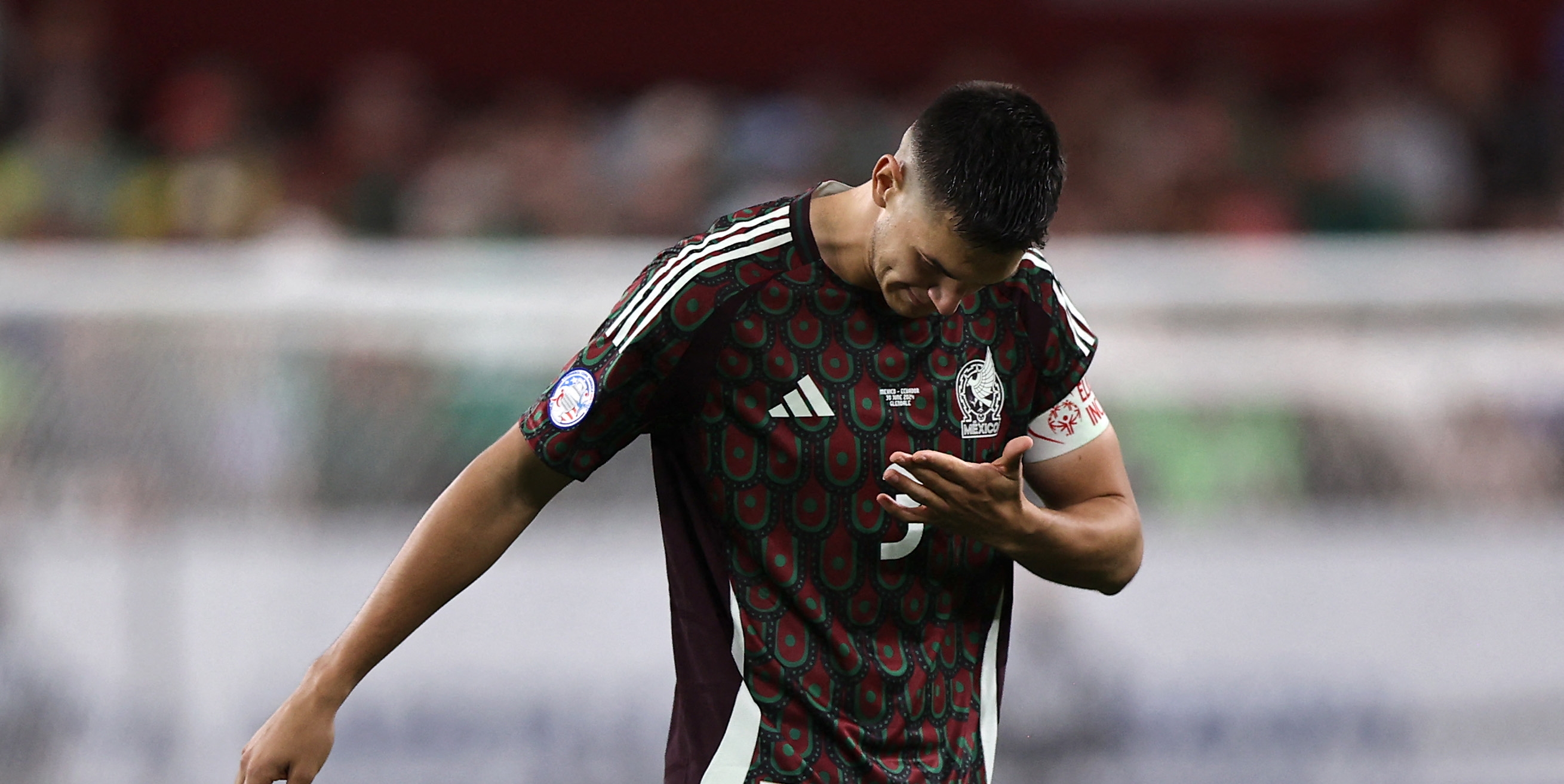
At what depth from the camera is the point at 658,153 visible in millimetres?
7348

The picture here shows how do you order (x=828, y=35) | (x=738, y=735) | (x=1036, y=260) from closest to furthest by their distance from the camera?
(x=738, y=735) → (x=1036, y=260) → (x=828, y=35)

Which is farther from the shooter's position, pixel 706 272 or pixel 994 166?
pixel 706 272

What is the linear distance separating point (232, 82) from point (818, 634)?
6.17 m

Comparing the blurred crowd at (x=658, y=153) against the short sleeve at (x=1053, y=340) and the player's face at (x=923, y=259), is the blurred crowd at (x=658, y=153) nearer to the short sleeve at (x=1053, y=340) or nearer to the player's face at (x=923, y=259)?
the short sleeve at (x=1053, y=340)

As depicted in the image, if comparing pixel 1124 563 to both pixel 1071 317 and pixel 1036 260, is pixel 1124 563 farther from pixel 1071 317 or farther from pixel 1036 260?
pixel 1036 260

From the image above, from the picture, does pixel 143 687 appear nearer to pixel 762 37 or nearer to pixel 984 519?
pixel 984 519

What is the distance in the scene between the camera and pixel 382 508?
568 centimetres

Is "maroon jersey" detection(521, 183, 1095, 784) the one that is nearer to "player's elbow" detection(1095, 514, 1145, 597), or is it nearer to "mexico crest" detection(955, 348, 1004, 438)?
"mexico crest" detection(955, 348, 1004, 438)

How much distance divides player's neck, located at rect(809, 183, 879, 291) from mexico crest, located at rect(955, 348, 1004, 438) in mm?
209

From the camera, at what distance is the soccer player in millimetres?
2520

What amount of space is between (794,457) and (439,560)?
1.90 ft

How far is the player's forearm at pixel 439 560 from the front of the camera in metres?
2.60

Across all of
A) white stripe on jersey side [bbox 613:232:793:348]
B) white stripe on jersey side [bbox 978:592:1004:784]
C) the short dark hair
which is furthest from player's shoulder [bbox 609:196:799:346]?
white stripe on jersey side [bbox 978:592:1004:784]

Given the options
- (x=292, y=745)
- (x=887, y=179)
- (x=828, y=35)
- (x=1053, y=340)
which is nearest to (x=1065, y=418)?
(x=1053, y=340)
